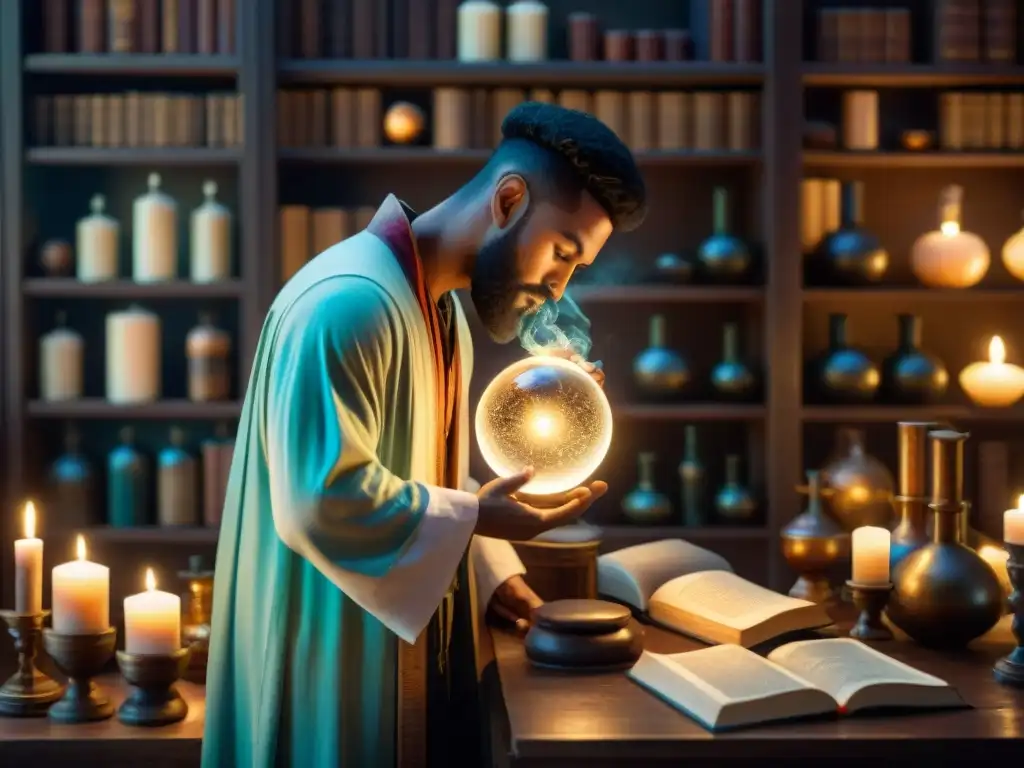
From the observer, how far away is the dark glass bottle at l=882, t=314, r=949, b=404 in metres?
4.07

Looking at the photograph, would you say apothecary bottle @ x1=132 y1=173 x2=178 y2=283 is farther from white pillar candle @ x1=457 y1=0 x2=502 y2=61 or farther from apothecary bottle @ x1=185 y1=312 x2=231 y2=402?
white pillar candle @ x1=457 y1=0 x2=502 y2=61

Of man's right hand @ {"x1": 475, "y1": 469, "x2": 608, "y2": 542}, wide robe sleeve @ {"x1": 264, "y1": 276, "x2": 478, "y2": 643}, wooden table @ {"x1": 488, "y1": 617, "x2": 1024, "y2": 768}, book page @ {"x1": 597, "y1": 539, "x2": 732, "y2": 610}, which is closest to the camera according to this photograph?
wooden table @ {"x1": 488, "y1": 617, "x2": 1024, "y2": 768}

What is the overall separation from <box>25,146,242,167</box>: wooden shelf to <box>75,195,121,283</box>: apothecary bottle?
5.4 inches

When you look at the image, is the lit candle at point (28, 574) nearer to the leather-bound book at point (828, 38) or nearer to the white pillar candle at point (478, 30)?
the white pillar candle at point (478, 30)

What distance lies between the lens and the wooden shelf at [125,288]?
13.2 feet

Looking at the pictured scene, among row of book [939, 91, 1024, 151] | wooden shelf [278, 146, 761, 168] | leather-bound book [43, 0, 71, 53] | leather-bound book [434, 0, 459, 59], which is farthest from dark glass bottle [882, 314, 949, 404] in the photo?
leather-bound book [43, 0, 71, 53]

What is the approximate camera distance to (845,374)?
13.3 feet

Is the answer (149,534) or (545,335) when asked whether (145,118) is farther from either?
(545,335)

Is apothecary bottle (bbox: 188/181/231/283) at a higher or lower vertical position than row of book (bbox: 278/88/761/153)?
lower

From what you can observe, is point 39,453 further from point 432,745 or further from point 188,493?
point 432,745

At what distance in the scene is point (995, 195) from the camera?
14.6 ft

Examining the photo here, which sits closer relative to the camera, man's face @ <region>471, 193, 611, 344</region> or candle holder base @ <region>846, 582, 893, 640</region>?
man's face @ <region>471, 193, 611, 344</region>

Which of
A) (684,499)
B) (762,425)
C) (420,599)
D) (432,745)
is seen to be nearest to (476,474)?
Answer: (684,499)

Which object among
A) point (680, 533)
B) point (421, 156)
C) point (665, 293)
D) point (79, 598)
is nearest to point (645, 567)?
point (79, 598)
